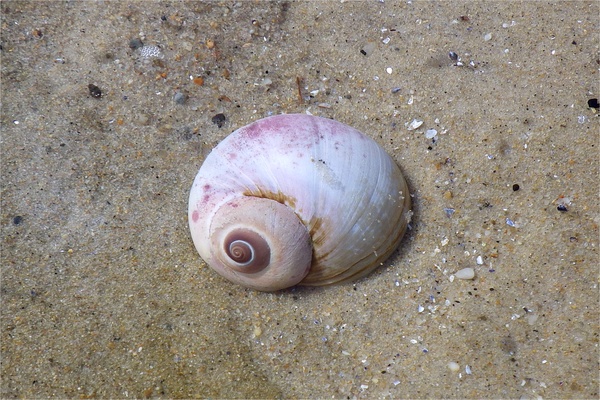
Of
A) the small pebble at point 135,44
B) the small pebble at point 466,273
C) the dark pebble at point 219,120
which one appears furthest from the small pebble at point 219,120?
the small pebble at point 466,273

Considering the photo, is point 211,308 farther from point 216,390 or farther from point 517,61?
point 517,61

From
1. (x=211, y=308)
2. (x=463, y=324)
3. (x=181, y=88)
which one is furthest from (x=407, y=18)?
(x=211, y=308)

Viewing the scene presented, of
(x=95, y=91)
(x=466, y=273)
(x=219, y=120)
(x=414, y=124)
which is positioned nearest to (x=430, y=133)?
(x=414, y=124)

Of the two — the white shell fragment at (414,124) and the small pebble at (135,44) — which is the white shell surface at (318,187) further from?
the small pebble at (135,44)

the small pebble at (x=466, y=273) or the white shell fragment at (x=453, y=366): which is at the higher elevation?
the small pebble at (x=466, y=273)

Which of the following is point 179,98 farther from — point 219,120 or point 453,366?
point 453,366

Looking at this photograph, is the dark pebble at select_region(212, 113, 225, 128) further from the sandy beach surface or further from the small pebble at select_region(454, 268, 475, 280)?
the small pebble at select_region(454, 268, 475, 280)

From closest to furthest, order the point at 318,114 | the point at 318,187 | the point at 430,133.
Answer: the point at 318,187 < the point at 430,133 < the point at 318,114
